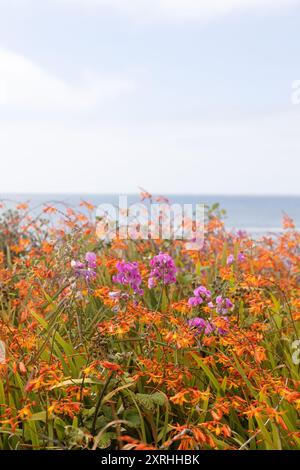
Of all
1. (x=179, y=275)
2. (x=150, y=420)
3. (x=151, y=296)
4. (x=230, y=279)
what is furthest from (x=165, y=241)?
(x=150, y=420)

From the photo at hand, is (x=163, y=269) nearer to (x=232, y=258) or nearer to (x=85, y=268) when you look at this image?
(x=85, y=268)

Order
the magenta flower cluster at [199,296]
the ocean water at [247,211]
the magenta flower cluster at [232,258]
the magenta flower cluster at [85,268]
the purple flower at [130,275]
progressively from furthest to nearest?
the ocean water at [247,211]
the magenta flower cluster at [232,258]
the purple flower at [130,275]
the magenta flower cluster at [85,268]
the magenta flower cluster at [199,296]

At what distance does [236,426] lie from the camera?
320cm

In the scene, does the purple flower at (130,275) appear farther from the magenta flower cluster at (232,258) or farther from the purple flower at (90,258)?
the magenta flower cluster at (232,258)

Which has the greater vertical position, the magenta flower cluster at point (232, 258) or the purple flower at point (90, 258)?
the purple flower at point (90, 258)

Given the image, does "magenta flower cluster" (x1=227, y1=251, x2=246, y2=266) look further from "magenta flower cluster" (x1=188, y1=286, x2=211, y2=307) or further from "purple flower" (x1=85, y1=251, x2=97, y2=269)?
"purple flower" (x1=85, y1=251, x2=97, y2=269)

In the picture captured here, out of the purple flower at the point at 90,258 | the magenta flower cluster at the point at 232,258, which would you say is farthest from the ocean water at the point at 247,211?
the purple flower at the point at 90,258

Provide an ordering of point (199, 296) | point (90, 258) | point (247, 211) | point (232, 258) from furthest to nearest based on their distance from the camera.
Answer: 1. point (247, 211)
2. point (232, 258)
3. point (90, 258)
4. point (199, 296)

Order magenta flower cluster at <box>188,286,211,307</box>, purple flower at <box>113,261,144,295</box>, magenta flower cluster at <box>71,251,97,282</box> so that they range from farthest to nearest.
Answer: purple flower at <box>113,261,144,295</box> → magenta flower cluster at <box>71,251,97,282</box> → magenta flower cluster at <box>188,286,211,307</box>

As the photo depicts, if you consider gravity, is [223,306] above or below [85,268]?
below

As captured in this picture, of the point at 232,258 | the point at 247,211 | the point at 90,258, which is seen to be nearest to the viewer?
the point at 90,258

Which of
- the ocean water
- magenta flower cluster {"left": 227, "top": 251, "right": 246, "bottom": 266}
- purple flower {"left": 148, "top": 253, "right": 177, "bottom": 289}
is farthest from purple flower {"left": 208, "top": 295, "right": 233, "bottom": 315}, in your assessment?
the ocean water

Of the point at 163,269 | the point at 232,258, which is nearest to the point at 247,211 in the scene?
the point at 232,258
